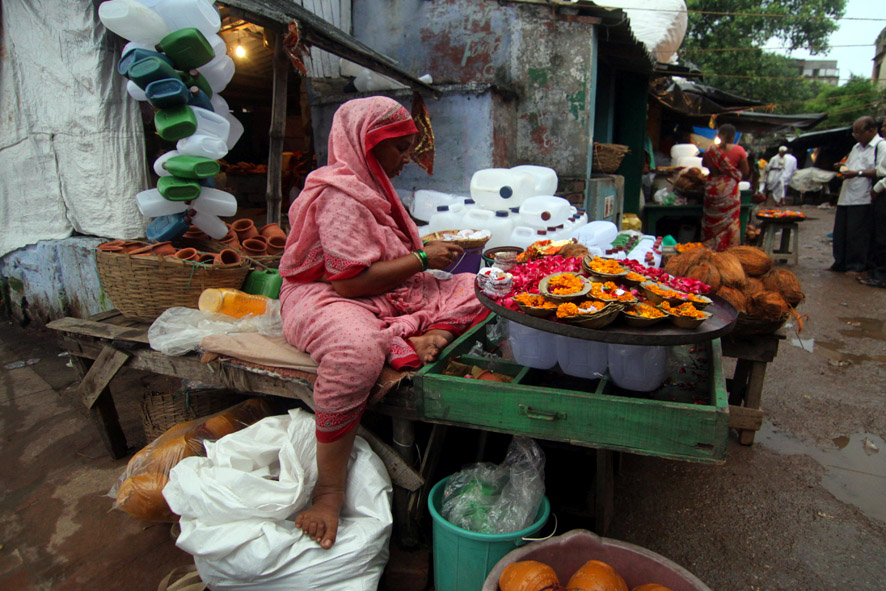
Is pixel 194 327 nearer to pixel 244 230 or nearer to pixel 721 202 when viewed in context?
pixel 244 230

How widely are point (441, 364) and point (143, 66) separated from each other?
2604 mm

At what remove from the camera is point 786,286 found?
2801 mm

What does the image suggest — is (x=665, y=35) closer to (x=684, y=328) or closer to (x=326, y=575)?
(x=684, y=328)

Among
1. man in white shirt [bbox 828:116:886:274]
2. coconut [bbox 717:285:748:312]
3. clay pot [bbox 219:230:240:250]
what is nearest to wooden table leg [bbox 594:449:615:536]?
coconut [bbox 717:285:748:312]

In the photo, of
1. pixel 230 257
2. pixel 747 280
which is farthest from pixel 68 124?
pixel 747 280

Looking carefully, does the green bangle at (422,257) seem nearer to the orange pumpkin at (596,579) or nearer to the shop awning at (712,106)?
the orange pumpkin at (596,579)

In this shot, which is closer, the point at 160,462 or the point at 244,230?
the point at 160,462

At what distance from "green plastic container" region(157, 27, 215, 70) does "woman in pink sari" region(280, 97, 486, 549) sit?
154 centimetres

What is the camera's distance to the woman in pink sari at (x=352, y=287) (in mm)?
1813

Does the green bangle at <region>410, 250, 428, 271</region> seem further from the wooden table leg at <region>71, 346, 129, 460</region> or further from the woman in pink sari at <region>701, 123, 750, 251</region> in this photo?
the woman in pink sari at <region>701, 123, 750, 251</region>

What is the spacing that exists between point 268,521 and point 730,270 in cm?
258

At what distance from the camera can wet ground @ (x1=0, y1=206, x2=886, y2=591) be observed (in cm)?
204

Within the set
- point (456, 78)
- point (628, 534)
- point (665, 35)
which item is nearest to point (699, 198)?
point (665, 35)

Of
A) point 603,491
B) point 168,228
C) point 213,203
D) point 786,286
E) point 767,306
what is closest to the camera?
point 603,491
